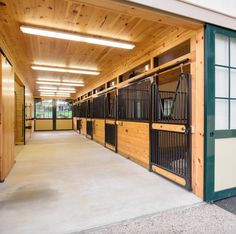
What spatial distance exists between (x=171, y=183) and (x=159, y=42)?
2599 millimetres

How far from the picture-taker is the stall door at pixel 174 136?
2.90 m

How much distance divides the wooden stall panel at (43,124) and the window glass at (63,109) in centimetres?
82

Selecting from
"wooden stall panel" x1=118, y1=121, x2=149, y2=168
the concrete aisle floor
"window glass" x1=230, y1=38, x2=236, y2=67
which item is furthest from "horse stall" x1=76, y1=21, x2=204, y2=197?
"window glass" x1=230, y1=38, x2=236, y2=67

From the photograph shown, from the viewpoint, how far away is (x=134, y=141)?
4695mm

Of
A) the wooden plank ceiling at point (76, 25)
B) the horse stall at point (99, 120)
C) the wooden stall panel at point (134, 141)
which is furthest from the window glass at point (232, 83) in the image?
the horse stall at point (99, 120)

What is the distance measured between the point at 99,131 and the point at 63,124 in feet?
27.7

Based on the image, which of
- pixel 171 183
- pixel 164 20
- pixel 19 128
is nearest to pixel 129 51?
pixel 164 20

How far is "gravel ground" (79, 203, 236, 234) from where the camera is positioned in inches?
74.8

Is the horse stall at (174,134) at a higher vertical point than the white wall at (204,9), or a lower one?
lower

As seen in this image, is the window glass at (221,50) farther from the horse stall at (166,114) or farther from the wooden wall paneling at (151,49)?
the wooden wall paneling at (151,49)

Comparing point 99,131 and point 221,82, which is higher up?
point 221,82

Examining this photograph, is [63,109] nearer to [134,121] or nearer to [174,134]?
[134,121]

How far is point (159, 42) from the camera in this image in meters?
3.72

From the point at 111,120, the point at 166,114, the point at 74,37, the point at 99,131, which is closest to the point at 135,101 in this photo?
the point at 166,114
